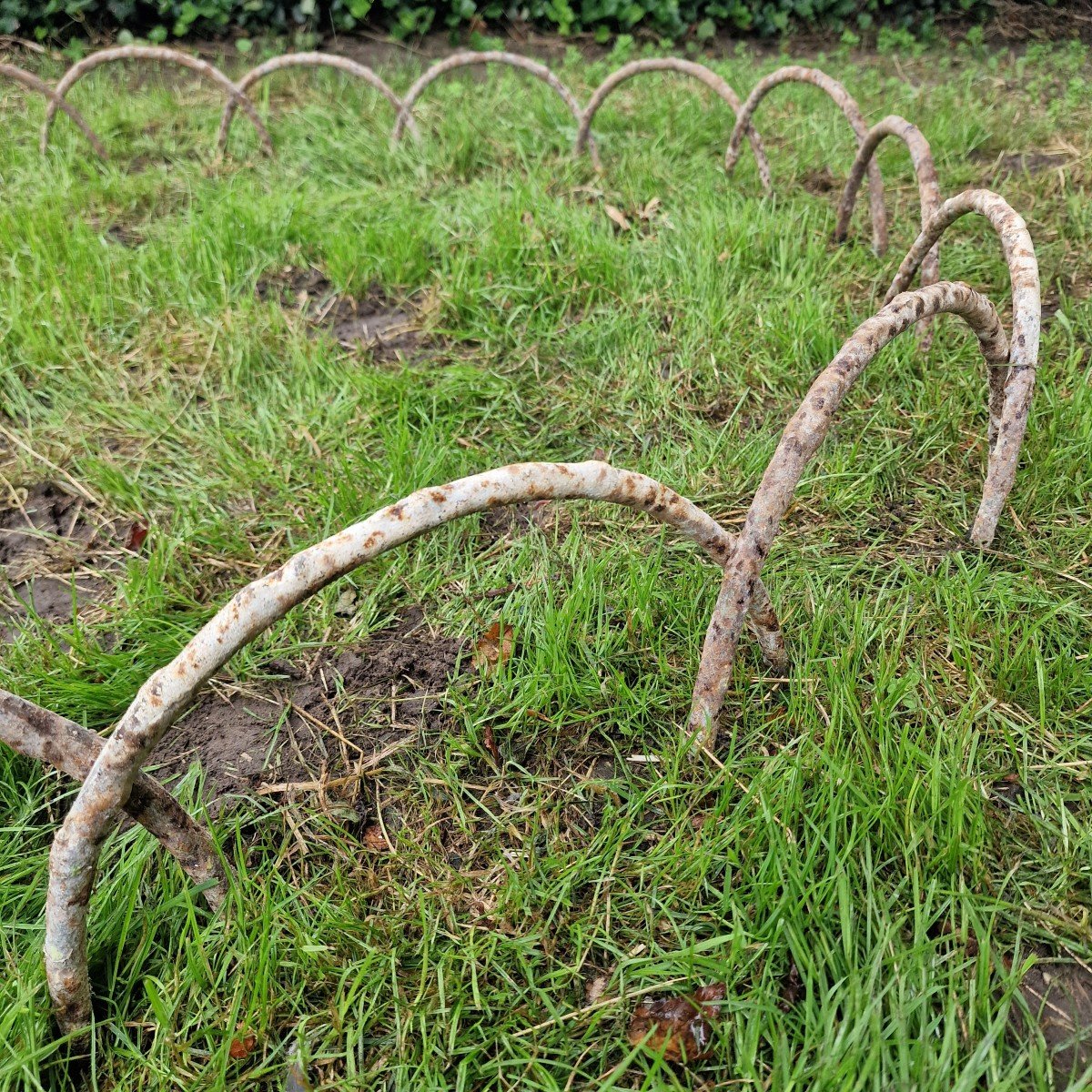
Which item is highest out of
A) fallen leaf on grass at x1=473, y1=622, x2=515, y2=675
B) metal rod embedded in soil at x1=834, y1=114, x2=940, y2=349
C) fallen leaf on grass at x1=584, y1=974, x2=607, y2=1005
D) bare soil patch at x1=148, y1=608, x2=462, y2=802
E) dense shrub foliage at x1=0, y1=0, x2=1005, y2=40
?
dense shrub foliage at x1=0, y1=0, x2=1005, y2=40

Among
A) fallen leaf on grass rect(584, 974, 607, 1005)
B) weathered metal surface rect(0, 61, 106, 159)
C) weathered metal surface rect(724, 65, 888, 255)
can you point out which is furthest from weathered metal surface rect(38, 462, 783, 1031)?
weathered metal surface rect(0, 61, 106, 159)

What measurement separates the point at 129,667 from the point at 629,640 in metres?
1.15

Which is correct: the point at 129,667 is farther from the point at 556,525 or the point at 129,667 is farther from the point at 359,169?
the point at 359,169

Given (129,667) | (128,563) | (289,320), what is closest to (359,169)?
(289,320)

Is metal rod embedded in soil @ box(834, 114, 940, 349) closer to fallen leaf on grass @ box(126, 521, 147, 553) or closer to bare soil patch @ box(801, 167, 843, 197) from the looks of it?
bare soil patch @ box(801, 167, 843, 197)

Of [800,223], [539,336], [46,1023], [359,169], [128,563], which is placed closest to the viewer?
[46,1023]

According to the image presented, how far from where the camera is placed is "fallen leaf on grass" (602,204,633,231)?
140 inches

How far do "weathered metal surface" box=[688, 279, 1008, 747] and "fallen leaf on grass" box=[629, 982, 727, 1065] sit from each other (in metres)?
0.47

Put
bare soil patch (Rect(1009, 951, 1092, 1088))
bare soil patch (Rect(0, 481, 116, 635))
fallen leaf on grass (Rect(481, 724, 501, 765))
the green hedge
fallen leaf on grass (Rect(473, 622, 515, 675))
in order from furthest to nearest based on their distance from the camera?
1. the green hedge
2. bare soil patch (Rect(0, 481, 116, 635))
3. fallen leaf on grass (Rect(473, 622, 515, 675))
4. fallen leaf on grass (Rect(481, 724, 501, 765))
5. bare soil patch (Rect(1009, 951, 1092, 1088))

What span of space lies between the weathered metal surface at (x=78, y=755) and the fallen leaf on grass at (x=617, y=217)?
9.29 ft

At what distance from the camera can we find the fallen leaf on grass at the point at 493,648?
2061mm

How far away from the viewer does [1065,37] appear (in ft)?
18.7

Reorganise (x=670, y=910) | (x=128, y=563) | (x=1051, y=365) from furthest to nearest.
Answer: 1. (x=1051, y=365)
2. (x=128, y=563)
3. (x=670, y=910)

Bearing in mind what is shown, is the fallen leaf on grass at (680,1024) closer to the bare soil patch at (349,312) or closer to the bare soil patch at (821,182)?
the bare soil patch at (349,312)
